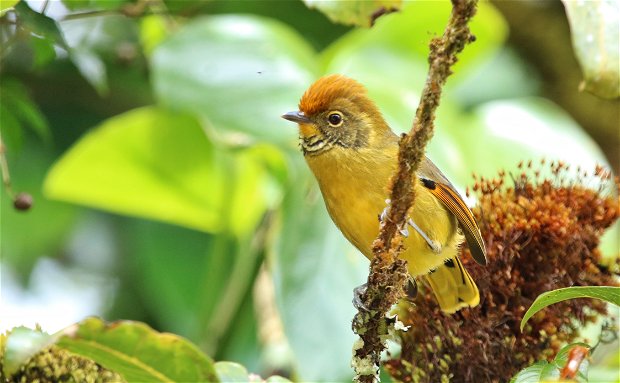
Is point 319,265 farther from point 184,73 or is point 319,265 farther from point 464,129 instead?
point 464,129

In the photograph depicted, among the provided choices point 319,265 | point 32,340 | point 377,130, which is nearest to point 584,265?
point 377,130

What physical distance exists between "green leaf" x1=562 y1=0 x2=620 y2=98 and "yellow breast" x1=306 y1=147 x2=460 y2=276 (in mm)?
605

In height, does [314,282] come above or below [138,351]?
above

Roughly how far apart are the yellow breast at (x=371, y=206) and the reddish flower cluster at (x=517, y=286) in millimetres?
209

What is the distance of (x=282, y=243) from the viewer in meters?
3.38

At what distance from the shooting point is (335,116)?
114 inches

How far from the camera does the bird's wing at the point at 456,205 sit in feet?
8.47

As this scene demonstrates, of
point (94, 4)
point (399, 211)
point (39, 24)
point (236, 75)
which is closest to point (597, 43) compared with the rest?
point (399, 211)

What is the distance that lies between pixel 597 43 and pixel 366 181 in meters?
0.74

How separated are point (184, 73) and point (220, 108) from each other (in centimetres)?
18

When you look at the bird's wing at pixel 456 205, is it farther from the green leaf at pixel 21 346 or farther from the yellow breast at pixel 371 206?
the green leaf at pixel 21 346

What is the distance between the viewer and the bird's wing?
2.58m

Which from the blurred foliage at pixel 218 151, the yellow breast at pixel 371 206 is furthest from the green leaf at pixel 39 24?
the yellow breast at pixel 371 206

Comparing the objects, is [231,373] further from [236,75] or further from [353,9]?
[236,75]
